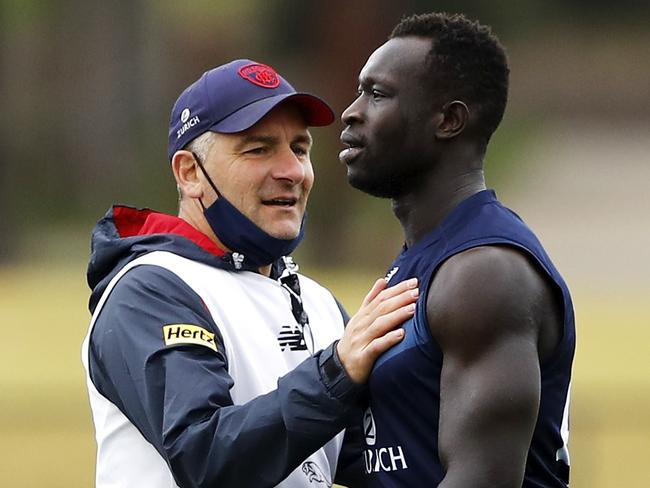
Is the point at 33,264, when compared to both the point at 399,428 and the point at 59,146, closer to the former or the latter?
the point at 59,146

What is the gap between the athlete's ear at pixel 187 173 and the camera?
149 inches

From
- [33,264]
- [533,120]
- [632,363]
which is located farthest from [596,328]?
[33,264]

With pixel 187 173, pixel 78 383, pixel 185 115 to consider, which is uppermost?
pixel 185 115

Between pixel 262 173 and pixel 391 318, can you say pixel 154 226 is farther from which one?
pixel 391 318

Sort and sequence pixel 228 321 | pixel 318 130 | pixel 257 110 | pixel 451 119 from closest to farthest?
pixel 451 119, pixel 228 321, pixel 257 110, pixel 318 130

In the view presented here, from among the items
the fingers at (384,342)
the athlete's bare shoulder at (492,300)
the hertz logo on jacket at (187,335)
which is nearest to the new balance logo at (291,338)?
the hertz logo on jacket at (187,335)

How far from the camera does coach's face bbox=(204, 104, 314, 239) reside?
371cm

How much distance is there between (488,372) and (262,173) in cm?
113

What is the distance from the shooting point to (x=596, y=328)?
32.0 ft

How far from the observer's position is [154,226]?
12.5 ft

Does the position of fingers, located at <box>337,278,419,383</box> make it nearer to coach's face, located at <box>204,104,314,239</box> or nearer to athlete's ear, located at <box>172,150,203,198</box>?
coach's face, located at <box>204,104,314,239</box>

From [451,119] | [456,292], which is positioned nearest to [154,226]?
[451,119]

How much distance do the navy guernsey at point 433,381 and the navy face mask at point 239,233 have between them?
0.64 meters

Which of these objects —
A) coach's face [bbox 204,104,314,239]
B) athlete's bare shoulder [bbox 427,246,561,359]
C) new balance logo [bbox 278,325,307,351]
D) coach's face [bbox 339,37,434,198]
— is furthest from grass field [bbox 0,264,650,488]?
athlete's bare shoulder [bbox 427,246,561,359]
